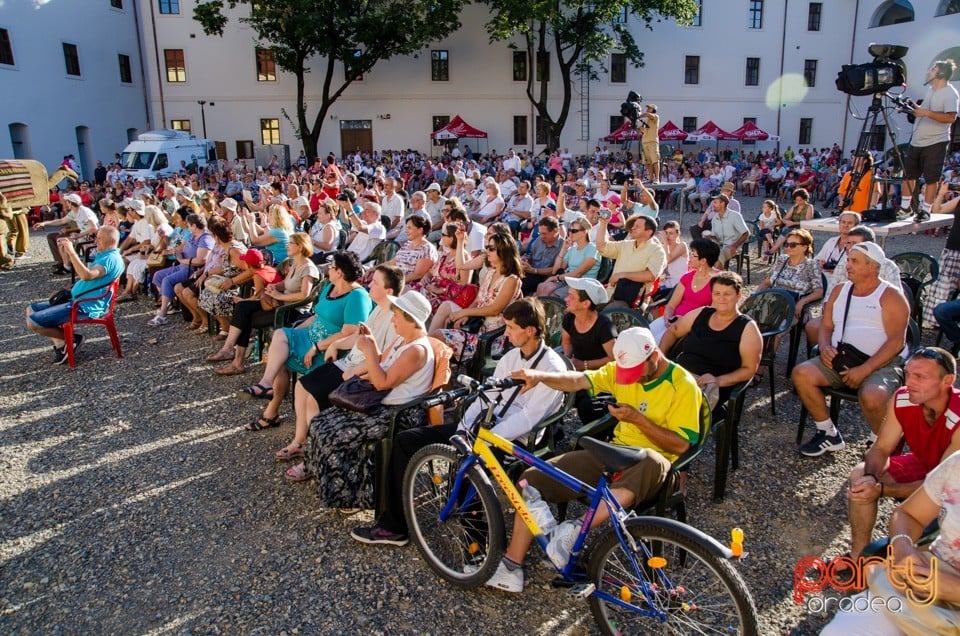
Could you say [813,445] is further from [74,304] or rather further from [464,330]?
[74,304]

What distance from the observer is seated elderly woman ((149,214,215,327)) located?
777 cm

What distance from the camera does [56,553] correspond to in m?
3.50

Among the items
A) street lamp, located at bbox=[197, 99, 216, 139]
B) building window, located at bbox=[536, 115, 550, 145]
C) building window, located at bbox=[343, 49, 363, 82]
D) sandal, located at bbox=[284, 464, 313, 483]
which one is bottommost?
sandal, located at bbox=[284, 464, 313, 483]

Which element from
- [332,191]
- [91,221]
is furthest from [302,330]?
[332,191]

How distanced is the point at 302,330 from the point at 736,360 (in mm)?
3137

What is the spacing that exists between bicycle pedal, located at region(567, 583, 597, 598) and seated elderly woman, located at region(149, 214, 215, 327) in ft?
21.1

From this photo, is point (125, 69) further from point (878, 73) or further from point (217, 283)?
point (878, 73)

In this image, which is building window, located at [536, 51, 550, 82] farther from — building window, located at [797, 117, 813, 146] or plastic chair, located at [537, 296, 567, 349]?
plastic chair, located at [537, 296, 567, 349]

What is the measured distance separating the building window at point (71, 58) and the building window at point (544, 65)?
19546mm

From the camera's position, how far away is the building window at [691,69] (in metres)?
33.5

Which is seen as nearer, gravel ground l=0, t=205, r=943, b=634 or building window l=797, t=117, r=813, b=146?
gravel ground l=0, t=205, r=943, b=634

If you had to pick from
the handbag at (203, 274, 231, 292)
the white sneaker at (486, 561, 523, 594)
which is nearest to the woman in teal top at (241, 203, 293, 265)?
the handbag at (203, 274, 231, 292)

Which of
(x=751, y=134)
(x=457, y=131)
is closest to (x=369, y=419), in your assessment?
(x=457, y=131)

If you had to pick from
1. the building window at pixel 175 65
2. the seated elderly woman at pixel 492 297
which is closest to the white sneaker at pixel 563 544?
the seated elderly woman at pixel 492 297
